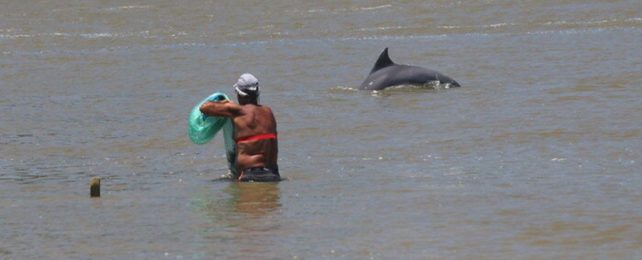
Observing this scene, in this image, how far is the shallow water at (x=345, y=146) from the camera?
10266mm

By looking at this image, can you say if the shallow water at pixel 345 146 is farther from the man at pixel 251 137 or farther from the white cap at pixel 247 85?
the white cap at pixel 247 85

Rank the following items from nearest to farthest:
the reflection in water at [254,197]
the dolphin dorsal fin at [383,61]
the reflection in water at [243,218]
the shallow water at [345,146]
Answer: the reflection in water at [243,218], the shallow water at [345,146], the reflection in water at [254,197], the dolphin dorsal fin at [383,61]

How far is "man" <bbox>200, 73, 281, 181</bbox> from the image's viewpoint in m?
13.1

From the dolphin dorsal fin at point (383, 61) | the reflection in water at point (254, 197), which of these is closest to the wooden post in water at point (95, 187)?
the reflection in water at point (254, 197)

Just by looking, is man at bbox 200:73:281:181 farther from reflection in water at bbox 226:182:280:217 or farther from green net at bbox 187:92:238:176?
green net at bbox 187:92:238:176

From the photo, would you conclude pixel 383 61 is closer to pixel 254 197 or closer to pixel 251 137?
pixel 251 137

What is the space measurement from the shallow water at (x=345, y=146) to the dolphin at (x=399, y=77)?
0.39m

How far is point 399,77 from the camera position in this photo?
22.0 m

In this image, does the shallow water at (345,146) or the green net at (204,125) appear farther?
the green net at (204,125)

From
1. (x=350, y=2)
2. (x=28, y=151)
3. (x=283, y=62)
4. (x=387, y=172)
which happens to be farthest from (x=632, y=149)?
(x=350, y=2)

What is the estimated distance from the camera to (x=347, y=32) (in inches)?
1334

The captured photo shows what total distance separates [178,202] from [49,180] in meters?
2.24

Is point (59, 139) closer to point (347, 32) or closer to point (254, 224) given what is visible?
point (254, 224)

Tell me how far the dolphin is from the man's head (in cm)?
843
